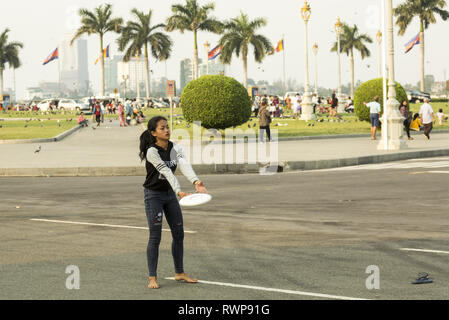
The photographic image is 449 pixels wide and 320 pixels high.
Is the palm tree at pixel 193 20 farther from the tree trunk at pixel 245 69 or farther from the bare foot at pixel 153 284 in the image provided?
the bare foot at pixel 153 284

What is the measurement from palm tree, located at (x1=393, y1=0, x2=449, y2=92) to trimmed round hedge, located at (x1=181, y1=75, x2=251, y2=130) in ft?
190

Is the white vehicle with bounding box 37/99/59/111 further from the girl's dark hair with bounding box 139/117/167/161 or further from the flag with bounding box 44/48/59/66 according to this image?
the girl's dark hair with bounding box 139/117/167/161

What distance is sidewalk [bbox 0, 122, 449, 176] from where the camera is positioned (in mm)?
20391

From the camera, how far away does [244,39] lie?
83500 millimetres

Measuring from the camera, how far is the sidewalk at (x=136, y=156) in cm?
2039

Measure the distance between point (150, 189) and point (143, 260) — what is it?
5.41ft

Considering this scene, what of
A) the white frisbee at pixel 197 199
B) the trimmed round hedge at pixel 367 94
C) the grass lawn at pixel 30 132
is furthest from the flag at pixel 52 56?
the white frisbee at pixel 197 199

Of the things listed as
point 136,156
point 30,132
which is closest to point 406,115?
point 136,156

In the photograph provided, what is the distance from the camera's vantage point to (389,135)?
27.0m

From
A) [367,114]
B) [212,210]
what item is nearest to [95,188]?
[212,210]

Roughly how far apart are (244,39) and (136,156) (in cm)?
6080

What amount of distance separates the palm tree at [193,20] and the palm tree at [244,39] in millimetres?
4019

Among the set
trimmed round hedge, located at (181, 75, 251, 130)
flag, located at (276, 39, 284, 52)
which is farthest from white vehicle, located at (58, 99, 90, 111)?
trimmed round hedge, located at (181, 75, 251, 130)
